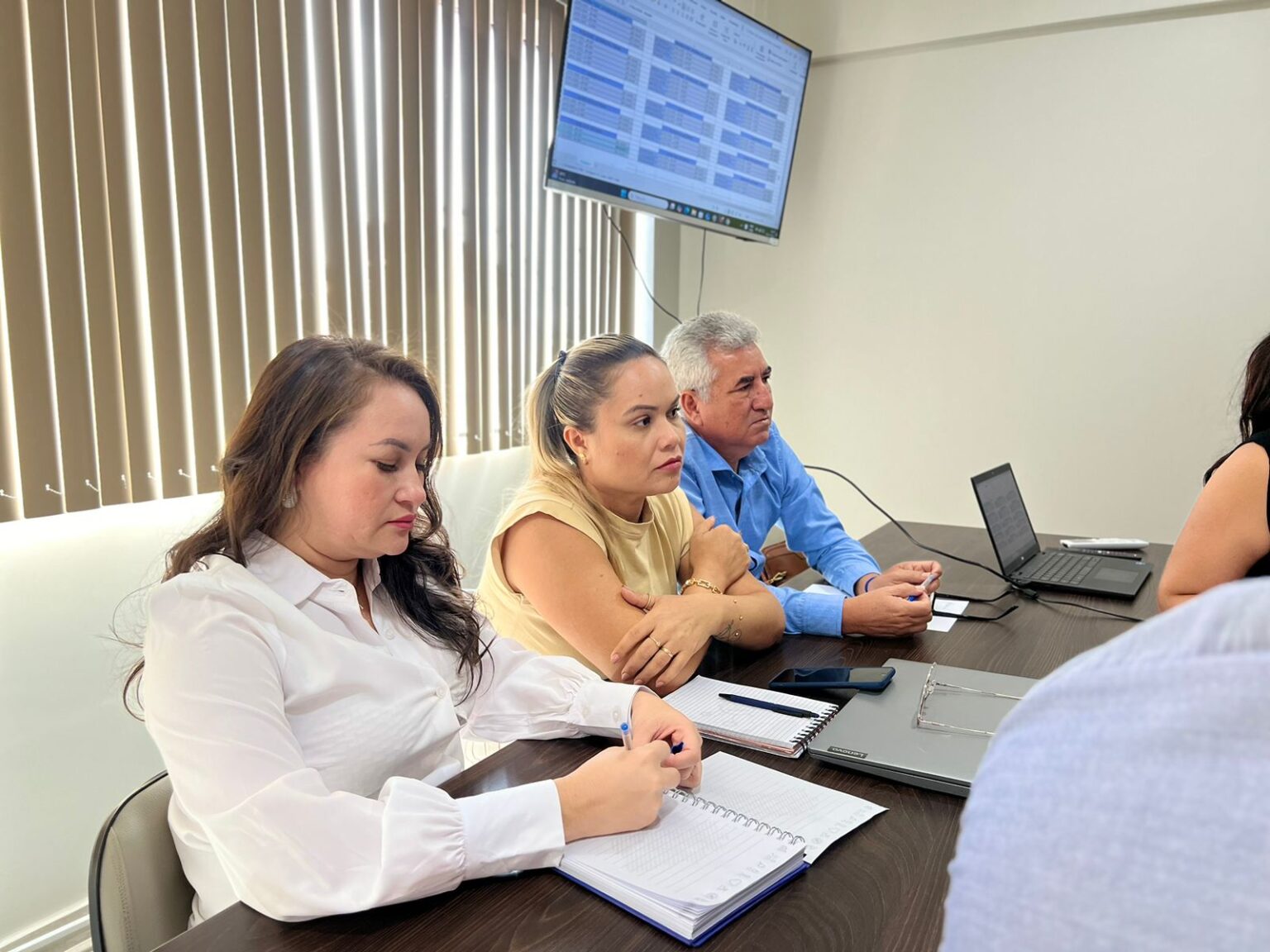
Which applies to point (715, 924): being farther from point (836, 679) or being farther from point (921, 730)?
point (836, 679)

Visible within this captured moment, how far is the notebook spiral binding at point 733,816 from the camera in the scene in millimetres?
806

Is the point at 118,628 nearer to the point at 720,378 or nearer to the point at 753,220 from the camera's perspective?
the point at 720,378

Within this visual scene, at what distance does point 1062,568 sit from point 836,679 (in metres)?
1.07

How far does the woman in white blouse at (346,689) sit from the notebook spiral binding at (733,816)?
0.11 feet

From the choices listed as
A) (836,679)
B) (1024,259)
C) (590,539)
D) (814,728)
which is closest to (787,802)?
(814,728)

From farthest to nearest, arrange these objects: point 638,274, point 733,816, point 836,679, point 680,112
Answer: point 638,274 → point 680,112 → point 836,679 → point 733,816

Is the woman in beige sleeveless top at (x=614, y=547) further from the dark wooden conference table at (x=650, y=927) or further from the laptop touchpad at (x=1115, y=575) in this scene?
the laptop touchpad at (x=1115, y=575)

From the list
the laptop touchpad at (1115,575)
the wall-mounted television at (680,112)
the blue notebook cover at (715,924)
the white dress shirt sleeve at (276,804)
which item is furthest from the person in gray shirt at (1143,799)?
the wall-mounted television at (680,112)

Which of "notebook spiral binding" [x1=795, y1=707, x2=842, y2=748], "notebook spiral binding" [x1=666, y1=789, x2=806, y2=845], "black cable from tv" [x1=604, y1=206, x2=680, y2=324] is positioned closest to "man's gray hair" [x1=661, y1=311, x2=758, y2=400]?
"notebook spiral binding" [x1=795, y1=707, x2=842, y2=748]

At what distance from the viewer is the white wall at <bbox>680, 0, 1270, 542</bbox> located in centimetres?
293

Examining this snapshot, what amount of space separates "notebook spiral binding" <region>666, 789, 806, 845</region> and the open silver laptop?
115 cm

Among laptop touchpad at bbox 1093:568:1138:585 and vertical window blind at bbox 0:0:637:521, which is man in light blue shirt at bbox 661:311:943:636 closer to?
laptop touchpad at bbox 1093:568:1138:585

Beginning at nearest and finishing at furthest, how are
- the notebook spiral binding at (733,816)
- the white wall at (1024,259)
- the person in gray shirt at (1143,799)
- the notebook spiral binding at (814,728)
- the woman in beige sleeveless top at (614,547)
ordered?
the person in gray shirt at (1143,799), the notebook spiral binding at (733,816), the notebook spiral binding at (814,728), the woman in beige sleeveless top at (614,547), the white wall at (1024,259)

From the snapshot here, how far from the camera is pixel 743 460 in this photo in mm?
2271
